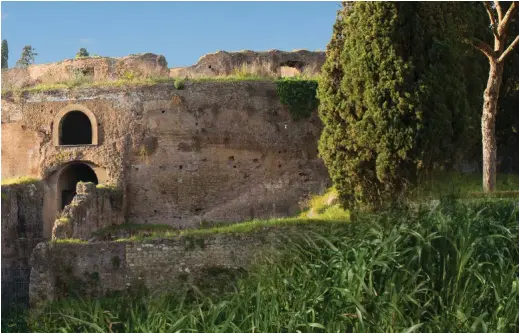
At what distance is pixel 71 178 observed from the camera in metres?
19.8

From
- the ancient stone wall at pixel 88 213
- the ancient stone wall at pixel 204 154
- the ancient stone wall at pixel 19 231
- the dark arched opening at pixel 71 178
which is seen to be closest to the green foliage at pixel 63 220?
the ancient stone wall at pixel 88 213

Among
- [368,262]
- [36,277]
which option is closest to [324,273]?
[368,262]

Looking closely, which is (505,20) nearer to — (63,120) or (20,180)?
(63,120)

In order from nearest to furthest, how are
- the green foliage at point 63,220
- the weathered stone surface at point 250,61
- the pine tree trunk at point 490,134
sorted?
the pine tree trunk at point 490,134, the green foliage at point 63,220, the weathered stone surface at point 250,61

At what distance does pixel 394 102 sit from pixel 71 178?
11089mm

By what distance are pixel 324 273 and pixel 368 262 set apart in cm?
59

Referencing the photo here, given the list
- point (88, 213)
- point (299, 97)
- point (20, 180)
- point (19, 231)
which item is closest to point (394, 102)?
point (299, 97)

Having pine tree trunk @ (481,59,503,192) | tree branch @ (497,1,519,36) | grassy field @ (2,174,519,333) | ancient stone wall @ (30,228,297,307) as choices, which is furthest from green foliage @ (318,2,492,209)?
grassy field @ (2,174,519,333)

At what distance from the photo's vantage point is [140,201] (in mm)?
18062

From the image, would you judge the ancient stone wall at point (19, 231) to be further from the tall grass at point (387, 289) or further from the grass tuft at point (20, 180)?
the tall grass at point (387, 289)

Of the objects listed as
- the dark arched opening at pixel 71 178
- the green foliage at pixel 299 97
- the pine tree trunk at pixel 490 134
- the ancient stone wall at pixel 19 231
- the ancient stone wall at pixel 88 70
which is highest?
the ancient stone wall at pixel 88 70

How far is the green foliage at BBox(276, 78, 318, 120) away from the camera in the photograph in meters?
18.2

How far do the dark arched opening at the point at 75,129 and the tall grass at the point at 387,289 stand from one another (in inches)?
447

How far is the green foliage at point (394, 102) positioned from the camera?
12.3 metres
